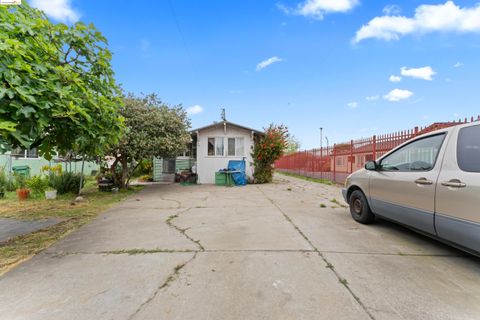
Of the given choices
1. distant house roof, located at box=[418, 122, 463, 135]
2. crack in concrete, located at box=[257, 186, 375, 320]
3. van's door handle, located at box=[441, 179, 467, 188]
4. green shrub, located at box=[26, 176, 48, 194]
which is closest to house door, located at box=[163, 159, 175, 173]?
green shrub, located at box=[26, 176, 48, 194]

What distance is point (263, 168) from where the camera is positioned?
1297 cm

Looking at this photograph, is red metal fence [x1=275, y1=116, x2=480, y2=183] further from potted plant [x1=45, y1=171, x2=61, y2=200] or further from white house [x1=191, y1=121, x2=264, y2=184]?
potted plant [x1=45, y1=171, x2=61, y2=200]

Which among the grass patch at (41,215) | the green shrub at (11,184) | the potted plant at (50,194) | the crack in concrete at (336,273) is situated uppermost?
the green shrub at (11,184)

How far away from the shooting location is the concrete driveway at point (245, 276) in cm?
194

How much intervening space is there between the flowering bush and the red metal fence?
284 centimetres

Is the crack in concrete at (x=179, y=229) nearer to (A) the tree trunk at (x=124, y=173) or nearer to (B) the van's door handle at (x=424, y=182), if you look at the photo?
(B) the van's door handle at (x=424, y=182)

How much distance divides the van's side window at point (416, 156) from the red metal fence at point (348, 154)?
2525mm

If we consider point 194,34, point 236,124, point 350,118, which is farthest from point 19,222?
point 350,118

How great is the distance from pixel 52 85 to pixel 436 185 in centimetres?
512

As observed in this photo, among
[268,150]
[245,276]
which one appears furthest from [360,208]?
[268,150]

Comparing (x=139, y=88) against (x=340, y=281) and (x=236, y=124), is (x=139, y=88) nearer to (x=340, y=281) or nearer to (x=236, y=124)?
(x=236, y=124)

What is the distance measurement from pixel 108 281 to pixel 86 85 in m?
3.22

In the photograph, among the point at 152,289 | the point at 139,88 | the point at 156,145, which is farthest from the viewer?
the point at 139,88

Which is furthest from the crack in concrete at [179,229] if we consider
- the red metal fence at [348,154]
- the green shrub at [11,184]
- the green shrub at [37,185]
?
the green shrub at [11,184]
